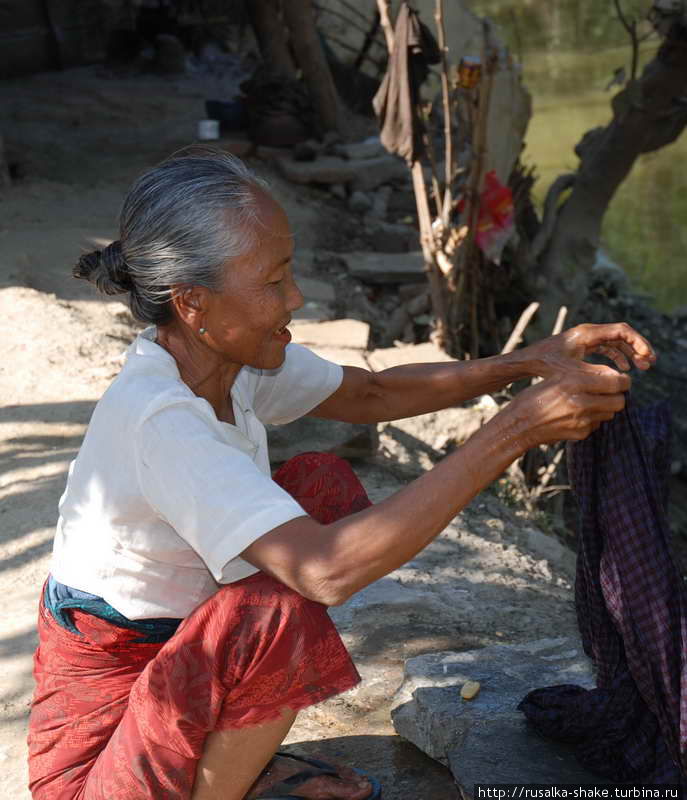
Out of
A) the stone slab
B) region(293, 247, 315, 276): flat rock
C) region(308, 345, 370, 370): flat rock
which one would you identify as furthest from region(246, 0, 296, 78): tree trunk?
the stone slab

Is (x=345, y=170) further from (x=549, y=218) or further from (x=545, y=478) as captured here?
(x=545, y=478)

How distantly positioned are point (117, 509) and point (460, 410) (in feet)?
10.6

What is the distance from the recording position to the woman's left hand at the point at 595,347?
6.93 ft

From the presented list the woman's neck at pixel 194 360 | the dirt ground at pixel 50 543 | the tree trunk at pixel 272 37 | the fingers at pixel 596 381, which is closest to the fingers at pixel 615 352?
the fingers at pixel 596 381

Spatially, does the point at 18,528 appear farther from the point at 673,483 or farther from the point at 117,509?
the point at 673,483

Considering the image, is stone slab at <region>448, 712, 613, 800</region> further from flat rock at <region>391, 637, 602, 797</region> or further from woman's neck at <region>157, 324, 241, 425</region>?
woman's neck at <region>157, 324, 241, 425</region>

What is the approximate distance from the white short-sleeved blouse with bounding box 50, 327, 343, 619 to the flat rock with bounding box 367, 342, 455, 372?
2968mm

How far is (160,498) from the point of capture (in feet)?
5.64

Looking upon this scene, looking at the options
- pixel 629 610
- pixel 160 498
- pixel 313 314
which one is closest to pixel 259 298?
pixel 160 498

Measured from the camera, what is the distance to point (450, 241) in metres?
5.82

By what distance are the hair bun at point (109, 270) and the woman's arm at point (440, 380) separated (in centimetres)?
60

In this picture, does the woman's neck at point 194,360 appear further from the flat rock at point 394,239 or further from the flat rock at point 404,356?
the flat rock at point 394,239

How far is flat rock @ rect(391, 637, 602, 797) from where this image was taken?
2.06 metres

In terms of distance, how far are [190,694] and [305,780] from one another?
0.48 metres
